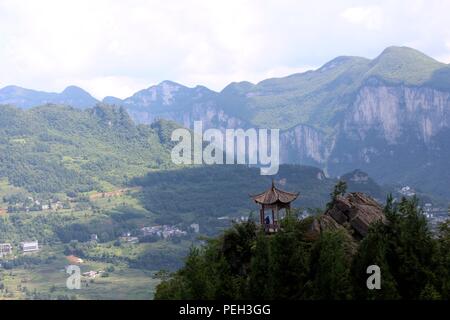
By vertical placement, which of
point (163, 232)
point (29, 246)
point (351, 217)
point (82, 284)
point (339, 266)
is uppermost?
point (351, 217)

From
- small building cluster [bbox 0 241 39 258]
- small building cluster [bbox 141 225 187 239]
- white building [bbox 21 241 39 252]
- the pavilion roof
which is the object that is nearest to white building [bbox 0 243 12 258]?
small building cluster [bbox 0 241 39 258]

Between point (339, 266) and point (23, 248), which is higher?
point (339, 266)

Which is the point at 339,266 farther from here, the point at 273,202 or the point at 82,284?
the point at 82,284

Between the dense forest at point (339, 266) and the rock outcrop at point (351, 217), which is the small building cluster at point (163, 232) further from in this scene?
the dense forest at point (339, 266)

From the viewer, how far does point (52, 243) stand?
619ft

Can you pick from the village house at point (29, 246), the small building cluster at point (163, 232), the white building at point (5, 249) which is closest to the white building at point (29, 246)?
the village house at point (29, 246)

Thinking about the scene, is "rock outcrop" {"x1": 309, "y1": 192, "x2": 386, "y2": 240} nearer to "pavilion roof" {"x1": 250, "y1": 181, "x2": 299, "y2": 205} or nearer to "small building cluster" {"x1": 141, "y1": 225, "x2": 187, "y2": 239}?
"pavilion roof" {"x1": 250, "y1": 181, "x2": 299, "y2": 205}

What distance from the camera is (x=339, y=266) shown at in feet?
86.5

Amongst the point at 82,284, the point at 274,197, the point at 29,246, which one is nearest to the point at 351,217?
the point at 274,197

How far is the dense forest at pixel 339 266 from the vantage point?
26.4 m

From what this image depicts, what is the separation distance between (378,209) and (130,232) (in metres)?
161

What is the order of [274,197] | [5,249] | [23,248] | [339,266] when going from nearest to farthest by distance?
[339,266] → [274,197] → [23,248] → [5,249]

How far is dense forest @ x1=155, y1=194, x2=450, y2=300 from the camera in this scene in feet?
86.6
